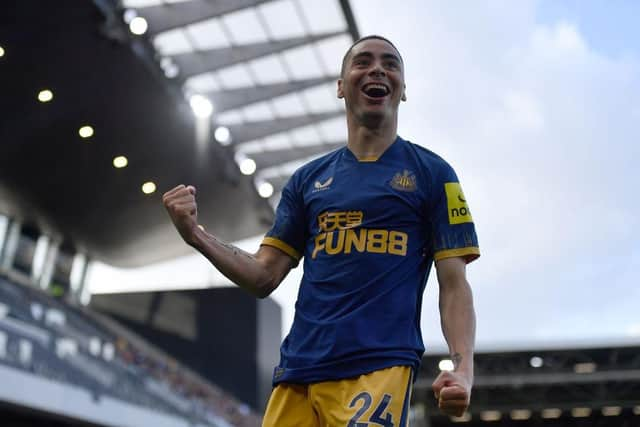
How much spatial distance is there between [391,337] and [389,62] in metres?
0.76

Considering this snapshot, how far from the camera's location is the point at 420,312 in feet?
7.42

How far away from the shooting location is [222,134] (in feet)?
73.8

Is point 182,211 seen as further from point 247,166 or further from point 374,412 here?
point 247,166

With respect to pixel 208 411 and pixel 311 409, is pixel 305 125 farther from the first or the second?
pixel 311 409

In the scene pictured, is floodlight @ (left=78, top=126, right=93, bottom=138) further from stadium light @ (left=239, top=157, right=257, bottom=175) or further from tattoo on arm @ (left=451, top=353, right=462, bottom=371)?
tattoo on arm @ (left=451, top=353, right=462, bottom=371)

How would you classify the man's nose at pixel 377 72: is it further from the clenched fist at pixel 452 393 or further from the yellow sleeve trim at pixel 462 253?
the clenched fist at pixel 452 393

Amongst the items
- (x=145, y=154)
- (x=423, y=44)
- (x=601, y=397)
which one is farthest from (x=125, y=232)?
(x=601, y=397)

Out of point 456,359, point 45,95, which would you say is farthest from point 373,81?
point 45,95

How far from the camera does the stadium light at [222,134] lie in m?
22.3

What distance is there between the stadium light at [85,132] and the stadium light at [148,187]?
358cm

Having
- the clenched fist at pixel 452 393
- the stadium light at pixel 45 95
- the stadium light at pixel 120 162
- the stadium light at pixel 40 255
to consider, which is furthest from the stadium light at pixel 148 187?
the clenched fist at pixel 452 393

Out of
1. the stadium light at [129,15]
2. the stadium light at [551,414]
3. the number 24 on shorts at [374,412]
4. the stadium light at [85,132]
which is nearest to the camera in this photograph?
the number 24 on shorts at [374,412]

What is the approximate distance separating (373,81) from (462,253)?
0.52 m

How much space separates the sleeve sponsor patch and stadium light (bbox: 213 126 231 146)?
20.3 meters
